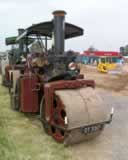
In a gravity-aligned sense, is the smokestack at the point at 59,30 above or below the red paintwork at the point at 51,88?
above

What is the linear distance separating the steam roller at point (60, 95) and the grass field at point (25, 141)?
0.21 m

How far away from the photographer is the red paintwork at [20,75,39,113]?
5.67 metres

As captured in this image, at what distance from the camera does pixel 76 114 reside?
4.51 metres

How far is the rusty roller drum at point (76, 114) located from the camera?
4.50 m

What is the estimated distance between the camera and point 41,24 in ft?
19.9

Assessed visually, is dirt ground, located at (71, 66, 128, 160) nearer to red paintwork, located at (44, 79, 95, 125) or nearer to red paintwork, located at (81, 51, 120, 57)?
red paintwork, located at (44, 79, 95, 125)

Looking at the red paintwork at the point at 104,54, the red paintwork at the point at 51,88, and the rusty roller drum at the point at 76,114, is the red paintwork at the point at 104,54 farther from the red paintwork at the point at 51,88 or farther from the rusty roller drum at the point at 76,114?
the rusty roller drum at the point at 76,114

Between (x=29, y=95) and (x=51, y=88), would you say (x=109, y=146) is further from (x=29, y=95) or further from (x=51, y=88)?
(x=29, y=95)

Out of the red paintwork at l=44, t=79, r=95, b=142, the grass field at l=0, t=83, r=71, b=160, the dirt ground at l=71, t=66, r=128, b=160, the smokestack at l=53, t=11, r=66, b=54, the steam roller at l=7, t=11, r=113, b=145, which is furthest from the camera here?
the smokestack at l=53, t=11, r=66, b=54

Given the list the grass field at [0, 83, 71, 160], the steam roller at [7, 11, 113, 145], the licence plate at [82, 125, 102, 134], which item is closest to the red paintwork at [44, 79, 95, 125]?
the steam roller at [7, 11, 113, 145]

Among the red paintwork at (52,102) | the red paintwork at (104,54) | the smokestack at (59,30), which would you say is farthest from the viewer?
the red paintwork at (104,54)

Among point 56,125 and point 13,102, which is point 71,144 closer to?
point 56,125

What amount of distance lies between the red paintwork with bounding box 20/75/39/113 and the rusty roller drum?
0.77 m

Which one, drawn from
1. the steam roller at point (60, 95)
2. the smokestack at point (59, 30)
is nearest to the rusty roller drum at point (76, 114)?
the steam roller at point (60, 95)
